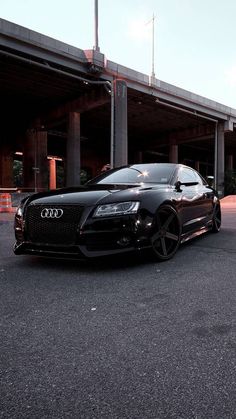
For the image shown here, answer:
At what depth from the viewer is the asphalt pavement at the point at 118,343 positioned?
5.26 ft

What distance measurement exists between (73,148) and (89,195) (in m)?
21.0

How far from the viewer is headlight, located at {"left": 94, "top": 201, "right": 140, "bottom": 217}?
3867 mm

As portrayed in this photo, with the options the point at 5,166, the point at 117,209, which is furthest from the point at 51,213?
the point at 5,166

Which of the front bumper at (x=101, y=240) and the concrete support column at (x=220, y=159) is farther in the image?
the concrete support column at (x=220, y=159)

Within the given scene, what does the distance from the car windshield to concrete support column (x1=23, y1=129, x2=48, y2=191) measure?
2303cm

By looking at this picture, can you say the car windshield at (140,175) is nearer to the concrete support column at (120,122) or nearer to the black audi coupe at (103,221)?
the black audi coupe at (103,221)

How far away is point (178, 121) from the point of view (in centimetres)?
3003

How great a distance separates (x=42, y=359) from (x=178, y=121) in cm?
2984

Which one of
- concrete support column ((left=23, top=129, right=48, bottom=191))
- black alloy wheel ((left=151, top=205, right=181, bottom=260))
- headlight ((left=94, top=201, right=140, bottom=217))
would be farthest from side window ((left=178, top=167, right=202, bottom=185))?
concrete support column ((left=23, top=129, right=48, bottom=191))

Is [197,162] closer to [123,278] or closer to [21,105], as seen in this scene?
[21,105]

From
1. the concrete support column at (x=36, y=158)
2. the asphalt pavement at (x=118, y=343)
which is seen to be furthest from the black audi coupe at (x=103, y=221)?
the concrete support column at (x=36, y=158)

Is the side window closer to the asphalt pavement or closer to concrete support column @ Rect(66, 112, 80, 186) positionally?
the asphalt pavement

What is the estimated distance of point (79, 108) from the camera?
75.6 feet

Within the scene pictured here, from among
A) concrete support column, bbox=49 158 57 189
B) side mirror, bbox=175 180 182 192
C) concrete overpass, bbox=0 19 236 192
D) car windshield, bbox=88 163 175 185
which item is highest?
concrete overpass, bbox=0 19 236 192
